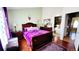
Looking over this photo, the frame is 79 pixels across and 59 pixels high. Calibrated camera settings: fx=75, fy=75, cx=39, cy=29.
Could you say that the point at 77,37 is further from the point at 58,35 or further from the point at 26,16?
the point at 26,16

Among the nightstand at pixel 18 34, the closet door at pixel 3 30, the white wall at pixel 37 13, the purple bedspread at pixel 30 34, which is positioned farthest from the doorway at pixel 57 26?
the closet door at pixel 3 30

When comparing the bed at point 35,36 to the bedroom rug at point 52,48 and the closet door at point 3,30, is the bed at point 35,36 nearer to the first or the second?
the bedroom rug at point 52,48

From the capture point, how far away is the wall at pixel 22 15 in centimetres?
88

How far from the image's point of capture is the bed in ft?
3.04

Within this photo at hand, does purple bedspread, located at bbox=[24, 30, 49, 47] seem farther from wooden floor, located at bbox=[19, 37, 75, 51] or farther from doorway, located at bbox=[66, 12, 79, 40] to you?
doorway, located at bbox=[66, 12, 79, 40]

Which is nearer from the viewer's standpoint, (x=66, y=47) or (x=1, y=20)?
(x=1, y=20)

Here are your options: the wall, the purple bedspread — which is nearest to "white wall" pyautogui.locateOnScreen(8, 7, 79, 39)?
the wall

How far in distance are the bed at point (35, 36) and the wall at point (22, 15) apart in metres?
0.06

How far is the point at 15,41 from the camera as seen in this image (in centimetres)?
94

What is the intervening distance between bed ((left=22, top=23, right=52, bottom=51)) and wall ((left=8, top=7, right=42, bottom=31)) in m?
0.06

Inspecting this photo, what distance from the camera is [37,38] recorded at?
0.96 m

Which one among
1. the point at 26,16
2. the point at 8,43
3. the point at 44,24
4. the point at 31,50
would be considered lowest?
the point at 31,50

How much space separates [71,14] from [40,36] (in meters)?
0.46

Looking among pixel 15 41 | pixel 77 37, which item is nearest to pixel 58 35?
pixel 77 37
